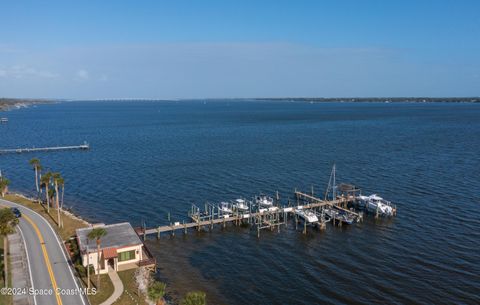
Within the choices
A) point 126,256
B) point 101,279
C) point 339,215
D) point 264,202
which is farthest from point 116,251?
point 339,215

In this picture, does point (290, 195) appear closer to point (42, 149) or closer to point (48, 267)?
point (48, 267)

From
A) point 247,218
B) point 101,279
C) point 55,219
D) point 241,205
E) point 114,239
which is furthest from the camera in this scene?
point 241,205

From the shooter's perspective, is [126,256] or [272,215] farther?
[272,215]

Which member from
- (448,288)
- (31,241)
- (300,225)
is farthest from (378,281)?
(31,241)

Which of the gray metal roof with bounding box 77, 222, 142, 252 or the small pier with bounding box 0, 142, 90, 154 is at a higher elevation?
the small pier with bounding box 0, 142, 90, 154

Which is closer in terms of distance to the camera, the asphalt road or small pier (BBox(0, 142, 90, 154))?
the asphalt road

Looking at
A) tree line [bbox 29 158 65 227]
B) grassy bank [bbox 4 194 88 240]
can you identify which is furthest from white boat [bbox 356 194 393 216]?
tree line [bbox 29 158 65 227]

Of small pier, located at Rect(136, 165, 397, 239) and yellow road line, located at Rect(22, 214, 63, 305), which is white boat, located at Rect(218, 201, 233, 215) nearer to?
small pier, located at Rect(136, 165, 397, 239)
